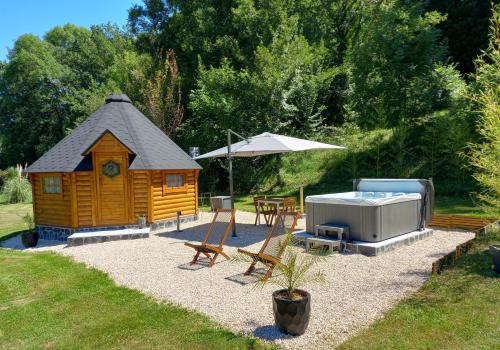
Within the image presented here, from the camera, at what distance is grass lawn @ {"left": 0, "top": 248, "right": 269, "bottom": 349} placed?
4.82 m

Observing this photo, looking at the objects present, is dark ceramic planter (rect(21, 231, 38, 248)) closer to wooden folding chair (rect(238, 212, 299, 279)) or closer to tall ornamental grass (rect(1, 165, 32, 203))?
wooden folding chair (rect(238, 212, 299, 279))

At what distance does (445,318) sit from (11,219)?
64.8ft

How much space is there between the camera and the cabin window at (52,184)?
1262 cm

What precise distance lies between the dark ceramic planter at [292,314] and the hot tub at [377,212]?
455 cm

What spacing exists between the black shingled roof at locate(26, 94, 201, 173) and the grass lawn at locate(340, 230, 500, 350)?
942 centimetres

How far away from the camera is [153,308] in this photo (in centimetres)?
591

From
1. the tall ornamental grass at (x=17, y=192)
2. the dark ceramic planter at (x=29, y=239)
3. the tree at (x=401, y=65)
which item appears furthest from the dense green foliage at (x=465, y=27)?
the tall ornamental grass at (x=17, y=192)

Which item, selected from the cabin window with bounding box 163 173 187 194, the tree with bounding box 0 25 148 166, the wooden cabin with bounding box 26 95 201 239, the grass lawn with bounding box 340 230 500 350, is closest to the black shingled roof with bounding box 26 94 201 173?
the wooden cabin with bounding box 26 95 201 239

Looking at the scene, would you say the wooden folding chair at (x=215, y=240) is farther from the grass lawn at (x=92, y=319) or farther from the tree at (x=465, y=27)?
the tree at (x=465, y=27)

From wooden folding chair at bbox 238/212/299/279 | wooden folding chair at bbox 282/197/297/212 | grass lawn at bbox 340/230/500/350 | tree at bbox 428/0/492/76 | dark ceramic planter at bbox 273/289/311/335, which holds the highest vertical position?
tree at bbox 428/0/492/76

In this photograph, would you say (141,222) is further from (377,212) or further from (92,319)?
(377,212)

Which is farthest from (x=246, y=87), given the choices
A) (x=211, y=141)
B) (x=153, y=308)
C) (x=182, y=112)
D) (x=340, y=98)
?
(x=153, y=308)

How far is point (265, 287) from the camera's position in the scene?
262 inches

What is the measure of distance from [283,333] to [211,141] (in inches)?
786
